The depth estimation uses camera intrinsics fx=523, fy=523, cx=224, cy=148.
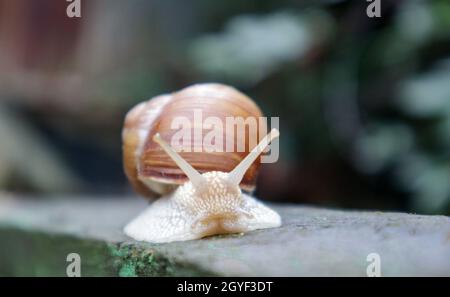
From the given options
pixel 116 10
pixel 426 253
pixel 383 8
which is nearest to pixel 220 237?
pixel 426 253

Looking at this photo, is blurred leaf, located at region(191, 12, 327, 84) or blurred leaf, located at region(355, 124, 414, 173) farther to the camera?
blurred leaf, located at region(191, 12, 327, 84)

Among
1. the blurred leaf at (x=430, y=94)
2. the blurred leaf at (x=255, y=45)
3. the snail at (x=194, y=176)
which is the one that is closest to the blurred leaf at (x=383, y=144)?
the blurred leaf at (x=430, y=94)

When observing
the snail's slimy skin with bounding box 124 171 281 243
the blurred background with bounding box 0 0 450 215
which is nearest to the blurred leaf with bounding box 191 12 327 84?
the blurred background with bounding box 0 0 450 215

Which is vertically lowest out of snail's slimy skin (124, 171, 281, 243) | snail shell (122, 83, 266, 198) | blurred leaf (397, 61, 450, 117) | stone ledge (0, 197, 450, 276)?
stone ledge (0, 197, 450, 276)

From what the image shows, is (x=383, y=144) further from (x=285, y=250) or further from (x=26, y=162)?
(x=26, y=162)

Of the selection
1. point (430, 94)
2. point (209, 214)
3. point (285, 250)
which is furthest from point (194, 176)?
point (430, 94)

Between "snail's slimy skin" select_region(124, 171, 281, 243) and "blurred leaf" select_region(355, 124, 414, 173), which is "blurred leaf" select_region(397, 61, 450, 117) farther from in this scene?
"snail's slimy skin" select_region(124, 171, 281, 243)

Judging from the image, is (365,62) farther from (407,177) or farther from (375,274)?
(375,274)

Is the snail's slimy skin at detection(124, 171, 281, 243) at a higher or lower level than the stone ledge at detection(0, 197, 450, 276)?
higher

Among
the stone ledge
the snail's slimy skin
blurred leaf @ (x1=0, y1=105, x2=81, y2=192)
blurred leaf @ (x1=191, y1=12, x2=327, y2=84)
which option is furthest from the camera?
blurred leaf @ (x1=0, y1=105, x2=81, y2=192)
